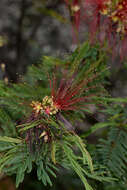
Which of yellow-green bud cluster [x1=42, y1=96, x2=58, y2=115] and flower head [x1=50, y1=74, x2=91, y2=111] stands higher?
flower head [x1=50, y1=74, x2=91, y2=111]

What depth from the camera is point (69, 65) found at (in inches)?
23.3

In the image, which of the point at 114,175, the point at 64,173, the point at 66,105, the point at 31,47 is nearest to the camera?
the point at 66,105

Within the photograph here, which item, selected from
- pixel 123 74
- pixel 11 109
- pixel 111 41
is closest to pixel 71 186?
pixel 11 109

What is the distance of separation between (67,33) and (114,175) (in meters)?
0.93

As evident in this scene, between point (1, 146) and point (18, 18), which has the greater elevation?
point (18, 18)

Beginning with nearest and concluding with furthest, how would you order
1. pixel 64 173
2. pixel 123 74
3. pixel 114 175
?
pixel 114 175
pixel 64 173
pixel 123 74

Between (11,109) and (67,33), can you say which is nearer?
(11,109)

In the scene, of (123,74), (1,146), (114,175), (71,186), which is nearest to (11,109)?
(1,146)

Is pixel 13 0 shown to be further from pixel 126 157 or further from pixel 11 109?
pixel 126 157

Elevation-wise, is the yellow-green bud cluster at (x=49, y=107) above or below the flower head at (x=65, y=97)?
below

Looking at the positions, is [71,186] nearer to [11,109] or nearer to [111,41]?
[11,109]

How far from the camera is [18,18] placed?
125 cm

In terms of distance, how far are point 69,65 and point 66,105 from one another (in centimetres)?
18

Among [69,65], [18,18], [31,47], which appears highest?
[18,18]
